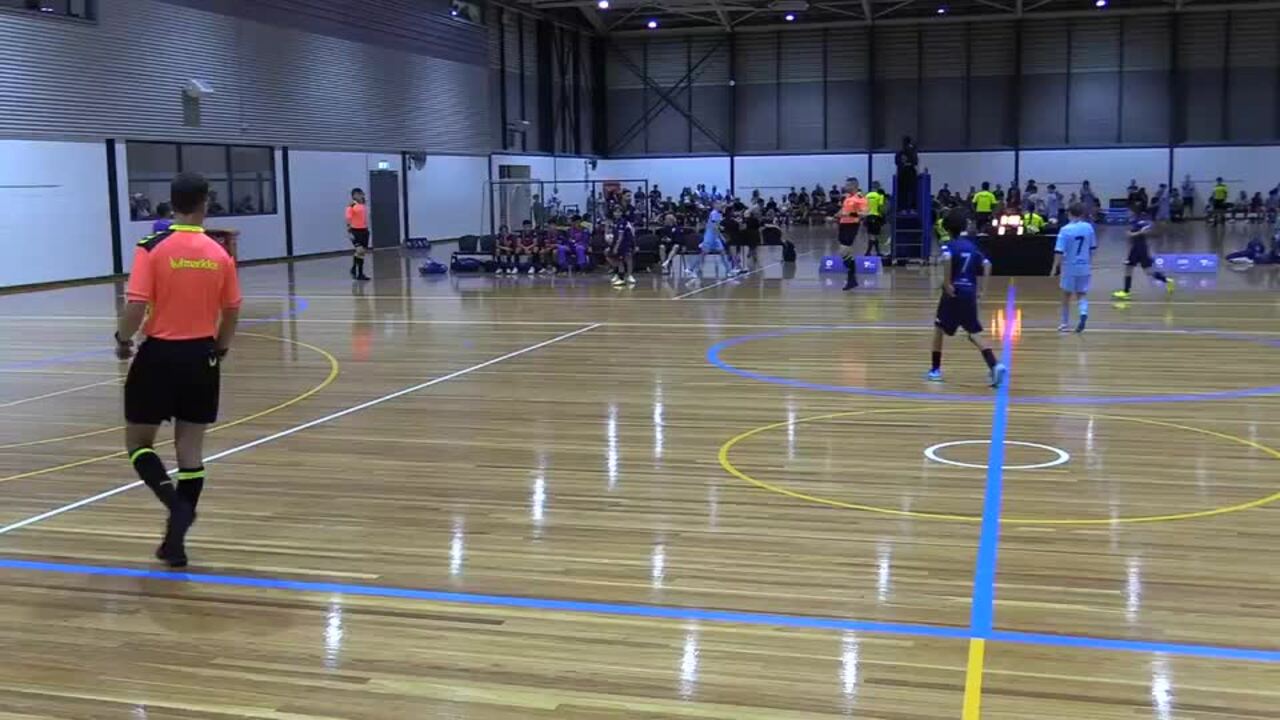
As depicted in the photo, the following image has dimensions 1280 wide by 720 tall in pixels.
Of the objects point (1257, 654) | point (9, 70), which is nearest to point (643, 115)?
point (9, 70)

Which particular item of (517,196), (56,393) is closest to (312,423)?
(56,393)

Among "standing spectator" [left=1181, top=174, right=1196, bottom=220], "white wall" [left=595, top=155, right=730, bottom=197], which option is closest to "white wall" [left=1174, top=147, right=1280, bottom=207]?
"standing spectator" [left=1181, top=174, right=1196, bottom=220]

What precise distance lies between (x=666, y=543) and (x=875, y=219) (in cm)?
2062

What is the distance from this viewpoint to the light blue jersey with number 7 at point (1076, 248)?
14141mm

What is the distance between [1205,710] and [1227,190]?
150ft

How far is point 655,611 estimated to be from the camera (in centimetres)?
519

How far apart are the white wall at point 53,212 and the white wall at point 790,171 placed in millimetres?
28573

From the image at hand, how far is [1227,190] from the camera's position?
44.6m

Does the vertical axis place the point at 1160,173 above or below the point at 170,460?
above

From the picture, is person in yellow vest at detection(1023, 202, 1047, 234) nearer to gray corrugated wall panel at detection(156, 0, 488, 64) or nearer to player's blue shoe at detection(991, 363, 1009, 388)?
player's blue shoe at detection(991, 363, 1009, 388)

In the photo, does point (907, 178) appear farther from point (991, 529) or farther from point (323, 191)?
point (991, 529)

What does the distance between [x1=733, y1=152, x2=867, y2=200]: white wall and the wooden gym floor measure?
3553 cm

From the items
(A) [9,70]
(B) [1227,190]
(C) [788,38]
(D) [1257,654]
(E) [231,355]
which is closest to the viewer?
(D) [1257,654]

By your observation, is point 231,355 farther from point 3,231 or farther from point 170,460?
point 3,231
